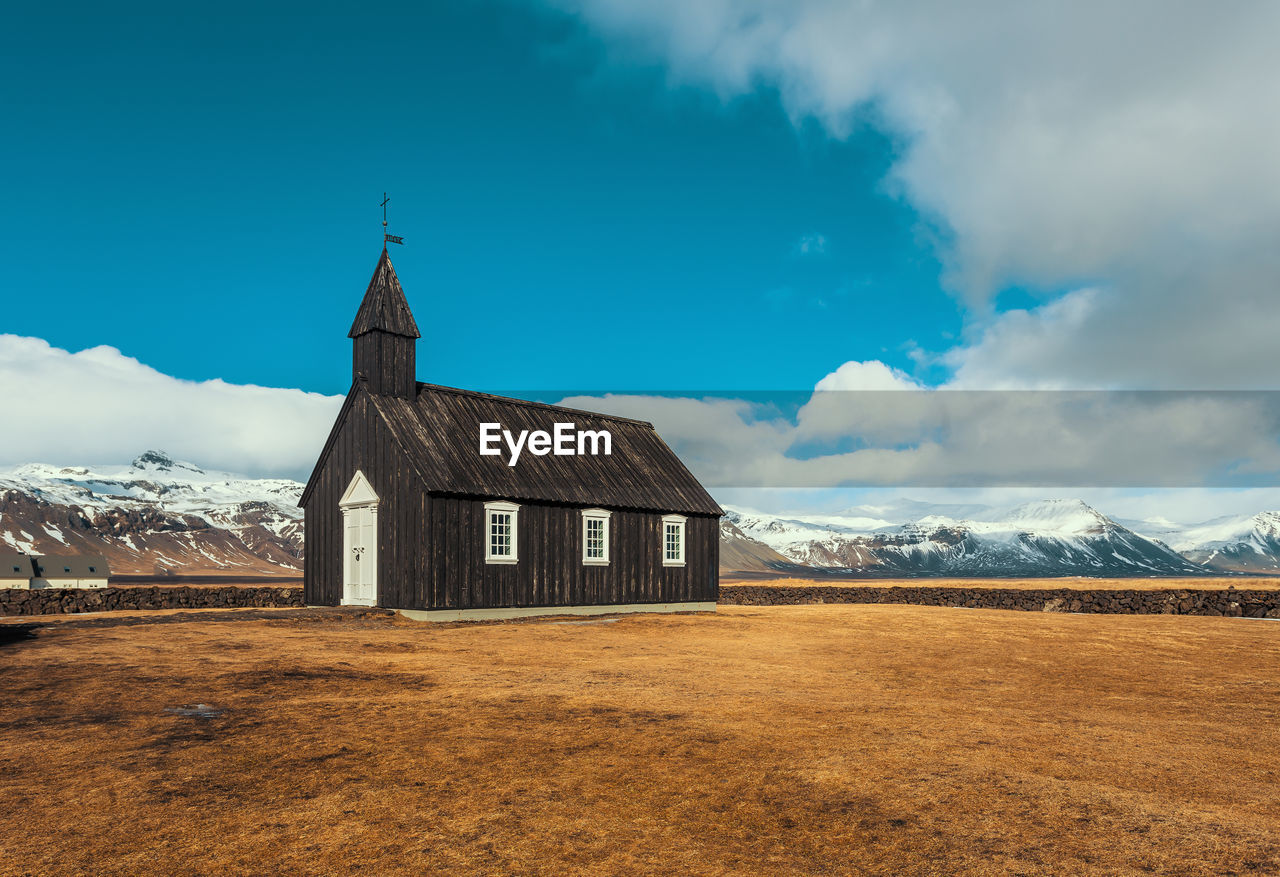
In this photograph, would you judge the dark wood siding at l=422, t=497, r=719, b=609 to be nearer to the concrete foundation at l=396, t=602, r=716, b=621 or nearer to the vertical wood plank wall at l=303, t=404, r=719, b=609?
the vertical wood plank wall at l=303, t=404, r=719, b=609

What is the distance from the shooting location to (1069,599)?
34.8 m

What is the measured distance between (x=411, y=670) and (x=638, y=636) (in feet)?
26.3

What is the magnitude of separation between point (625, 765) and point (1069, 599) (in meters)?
32.0

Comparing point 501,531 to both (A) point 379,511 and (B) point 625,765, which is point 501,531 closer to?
(A) point 379,511

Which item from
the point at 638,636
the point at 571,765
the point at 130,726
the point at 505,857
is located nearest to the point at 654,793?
the point at 571,765

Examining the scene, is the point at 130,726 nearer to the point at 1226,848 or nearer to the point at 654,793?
the point at 654,793

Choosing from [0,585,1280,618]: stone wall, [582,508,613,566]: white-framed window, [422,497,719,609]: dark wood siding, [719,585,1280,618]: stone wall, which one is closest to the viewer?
[422,497,719,609]: dark wood siding

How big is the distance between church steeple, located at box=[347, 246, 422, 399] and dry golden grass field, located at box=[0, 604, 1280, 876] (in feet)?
42.8

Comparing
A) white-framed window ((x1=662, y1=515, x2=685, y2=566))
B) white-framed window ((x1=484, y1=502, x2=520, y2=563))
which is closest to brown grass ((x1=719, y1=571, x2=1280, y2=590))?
white-framed window ((x1=662, y1=515, x2=685, y2=566))

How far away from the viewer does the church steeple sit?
90.9 feet

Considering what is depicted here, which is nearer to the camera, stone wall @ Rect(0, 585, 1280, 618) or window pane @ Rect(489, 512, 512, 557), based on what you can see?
window pane @ Rect(489, 512, 512, 557)

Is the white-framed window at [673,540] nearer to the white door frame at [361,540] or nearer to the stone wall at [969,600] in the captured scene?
the white door frame at [361,540]

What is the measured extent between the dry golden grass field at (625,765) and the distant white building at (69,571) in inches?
4037

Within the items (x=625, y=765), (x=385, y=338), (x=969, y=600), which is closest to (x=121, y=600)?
(x=385, y=338)
